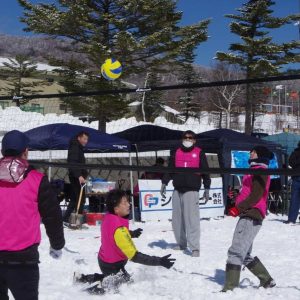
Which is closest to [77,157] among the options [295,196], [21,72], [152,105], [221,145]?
[221,145]

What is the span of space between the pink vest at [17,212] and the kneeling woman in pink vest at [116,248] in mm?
1775

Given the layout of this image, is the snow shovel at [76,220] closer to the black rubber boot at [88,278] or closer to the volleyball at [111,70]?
the black rubber boot at [88,278]

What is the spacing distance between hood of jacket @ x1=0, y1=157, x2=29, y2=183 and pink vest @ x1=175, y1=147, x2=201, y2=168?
4338mm

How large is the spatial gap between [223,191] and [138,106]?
115ft

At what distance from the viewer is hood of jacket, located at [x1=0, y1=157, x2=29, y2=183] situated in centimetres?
307

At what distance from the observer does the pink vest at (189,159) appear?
23.9 feet

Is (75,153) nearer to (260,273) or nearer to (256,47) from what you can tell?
(260,273)

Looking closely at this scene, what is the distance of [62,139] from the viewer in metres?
10.1

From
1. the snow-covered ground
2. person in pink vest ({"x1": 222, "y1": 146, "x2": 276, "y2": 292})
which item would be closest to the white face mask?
the snow-covered ground

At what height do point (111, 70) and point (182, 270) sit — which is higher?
point (111, 70)

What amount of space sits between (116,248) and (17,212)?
1.93 m

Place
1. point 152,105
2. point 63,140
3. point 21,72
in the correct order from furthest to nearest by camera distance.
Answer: point 152,105, point 21,72, point 63,140

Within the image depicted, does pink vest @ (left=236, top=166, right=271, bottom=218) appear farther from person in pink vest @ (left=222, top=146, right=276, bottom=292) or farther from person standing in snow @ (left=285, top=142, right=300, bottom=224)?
person standing in snow @ (left=285, top=142, right=300, bottom=224)

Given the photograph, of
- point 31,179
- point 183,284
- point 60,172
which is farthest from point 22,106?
point 31,179
